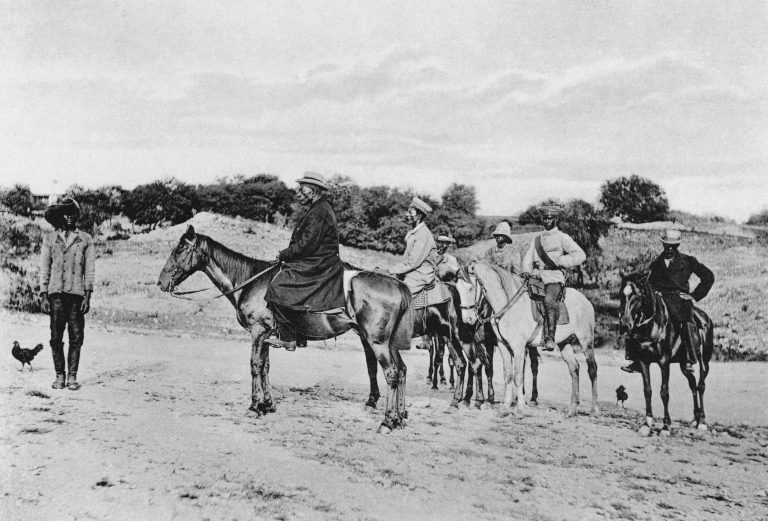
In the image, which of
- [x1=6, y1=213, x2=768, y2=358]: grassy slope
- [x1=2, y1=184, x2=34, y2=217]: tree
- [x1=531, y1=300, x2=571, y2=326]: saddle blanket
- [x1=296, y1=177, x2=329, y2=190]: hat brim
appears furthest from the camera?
[x1=6, y1=213, x2=768, y2=358]: grassy slope

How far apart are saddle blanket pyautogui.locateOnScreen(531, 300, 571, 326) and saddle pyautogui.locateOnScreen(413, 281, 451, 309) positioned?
52.0 inches

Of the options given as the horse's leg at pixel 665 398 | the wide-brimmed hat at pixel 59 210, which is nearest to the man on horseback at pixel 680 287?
the horse's leg at pixel 665 398

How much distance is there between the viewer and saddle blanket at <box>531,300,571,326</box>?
335 inches

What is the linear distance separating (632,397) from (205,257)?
801 cm

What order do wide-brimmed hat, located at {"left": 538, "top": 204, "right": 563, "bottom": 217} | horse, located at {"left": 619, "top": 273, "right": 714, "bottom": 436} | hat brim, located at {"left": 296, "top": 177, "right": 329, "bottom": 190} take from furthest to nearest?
wide-brimmed hat, located at {"left": 538, "top": 204, "right": 563, "bottom": 217} → horse, located at {"left": 619, "top": 273, "right": 714, "bottom": 436} → hat brim, located at {"left": 296, "top": 177, "right": 329, "bottom": 190}

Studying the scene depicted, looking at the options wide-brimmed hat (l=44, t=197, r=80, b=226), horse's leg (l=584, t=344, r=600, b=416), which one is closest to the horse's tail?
horse's leg (l=584, t=344, r=600, b=416)

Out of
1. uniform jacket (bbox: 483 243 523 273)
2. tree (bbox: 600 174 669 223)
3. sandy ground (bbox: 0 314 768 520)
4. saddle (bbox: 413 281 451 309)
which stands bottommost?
sandy ground (bbox: 0 314 768 520)

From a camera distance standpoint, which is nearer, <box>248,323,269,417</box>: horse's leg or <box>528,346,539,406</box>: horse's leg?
<box>248,323,269,417</box>: horse's leg

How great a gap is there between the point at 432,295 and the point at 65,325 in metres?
5.08

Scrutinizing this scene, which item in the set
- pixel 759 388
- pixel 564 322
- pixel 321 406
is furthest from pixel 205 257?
pixel 759 388

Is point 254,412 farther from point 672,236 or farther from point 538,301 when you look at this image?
point 672,236

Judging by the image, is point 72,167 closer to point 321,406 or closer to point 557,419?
point 321,406

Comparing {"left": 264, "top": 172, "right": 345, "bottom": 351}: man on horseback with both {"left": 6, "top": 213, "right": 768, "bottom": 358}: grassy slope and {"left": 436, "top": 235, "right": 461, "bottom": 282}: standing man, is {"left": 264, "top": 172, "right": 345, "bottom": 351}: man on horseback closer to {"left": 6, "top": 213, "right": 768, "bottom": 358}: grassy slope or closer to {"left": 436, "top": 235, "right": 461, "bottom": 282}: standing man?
{"left": 436, "top": 235, "right": 461, "bottom": 282}: standing man

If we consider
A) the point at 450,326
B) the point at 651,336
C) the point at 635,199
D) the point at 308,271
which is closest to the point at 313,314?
the point at 308,271
